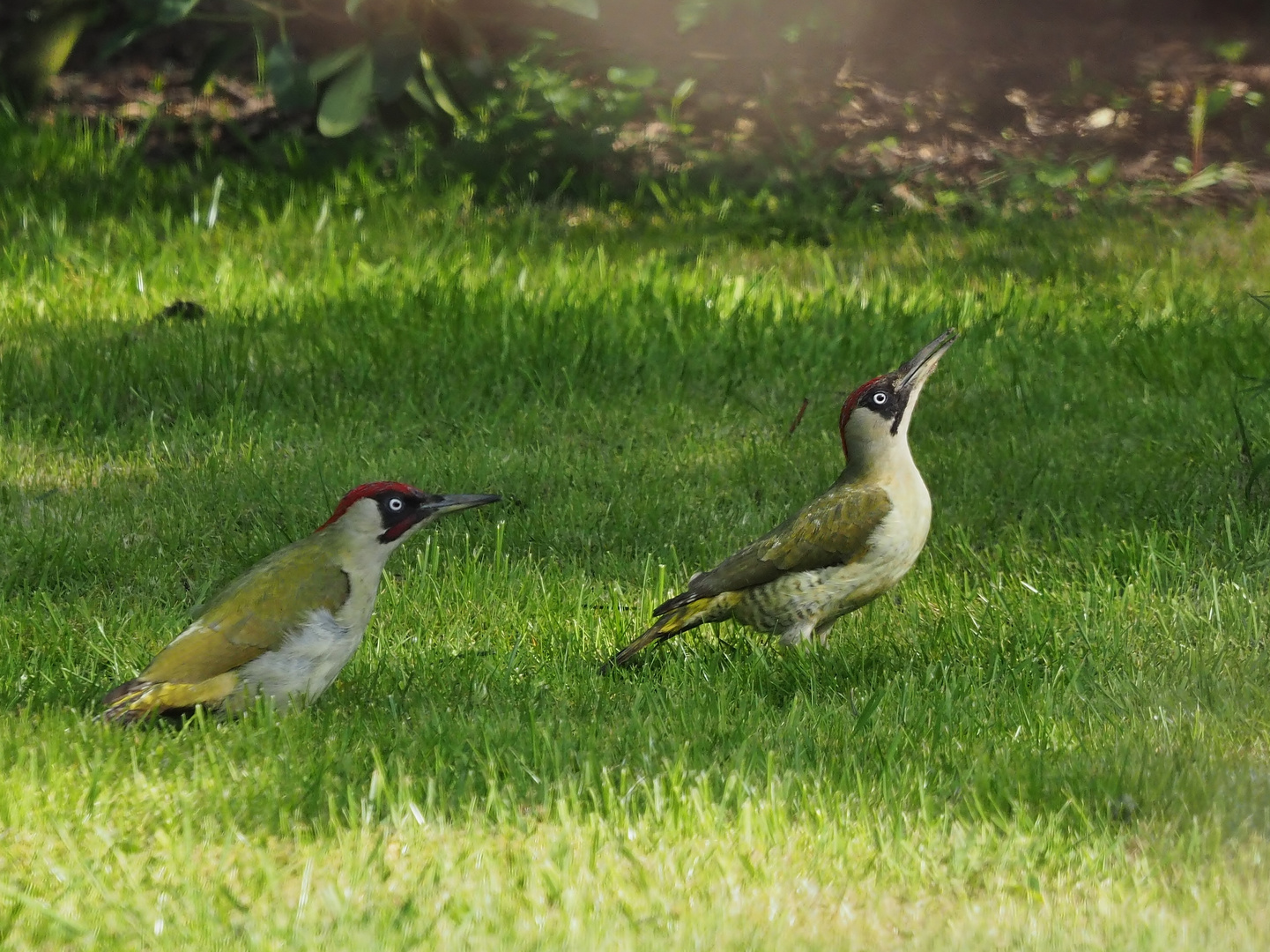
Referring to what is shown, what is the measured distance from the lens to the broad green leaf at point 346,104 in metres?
8.60

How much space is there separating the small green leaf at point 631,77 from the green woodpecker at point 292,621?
6.37m

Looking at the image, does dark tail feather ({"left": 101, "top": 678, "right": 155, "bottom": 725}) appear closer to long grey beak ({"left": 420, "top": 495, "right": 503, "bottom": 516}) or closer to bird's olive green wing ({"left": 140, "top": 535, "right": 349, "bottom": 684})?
bird's olive green wing ({"left": 140, "top": 535, "right": 349, "bottom": 684})

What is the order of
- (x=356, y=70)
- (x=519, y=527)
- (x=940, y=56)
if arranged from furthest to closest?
(x=940, y=56)
(x=356, y=70)
(x=519, y=527)

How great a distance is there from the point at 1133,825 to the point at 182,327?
5007 millimetres

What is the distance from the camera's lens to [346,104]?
8.62 m

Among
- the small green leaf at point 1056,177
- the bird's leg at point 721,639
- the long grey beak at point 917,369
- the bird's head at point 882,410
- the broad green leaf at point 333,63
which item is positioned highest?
the broad green leaf at point 333,63

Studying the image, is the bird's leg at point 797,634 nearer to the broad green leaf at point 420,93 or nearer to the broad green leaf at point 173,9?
the broad green leaf at point 420,93

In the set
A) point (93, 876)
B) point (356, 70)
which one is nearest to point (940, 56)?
point (356, 70)

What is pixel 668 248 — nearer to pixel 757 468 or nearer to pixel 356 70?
pixel 356 70

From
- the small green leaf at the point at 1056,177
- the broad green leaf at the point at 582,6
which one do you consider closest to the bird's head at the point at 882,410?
the broad green leaf at the point at 582,6

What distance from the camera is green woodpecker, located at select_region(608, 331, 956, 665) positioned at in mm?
4836

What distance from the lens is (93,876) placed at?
340 centimetres

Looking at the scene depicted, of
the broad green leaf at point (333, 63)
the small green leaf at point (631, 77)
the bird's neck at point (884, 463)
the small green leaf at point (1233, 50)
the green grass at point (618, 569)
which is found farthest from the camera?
the small green leaf at point (1233, 50)

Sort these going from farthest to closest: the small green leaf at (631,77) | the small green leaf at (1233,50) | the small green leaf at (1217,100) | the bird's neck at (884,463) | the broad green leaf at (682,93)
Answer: the small green leaf at (1233,50) → the broad green leaf at (682,93) → the small green leaf at (631,77) → the small green leaf at (1217,100) → the bird's neck at (884,463)
